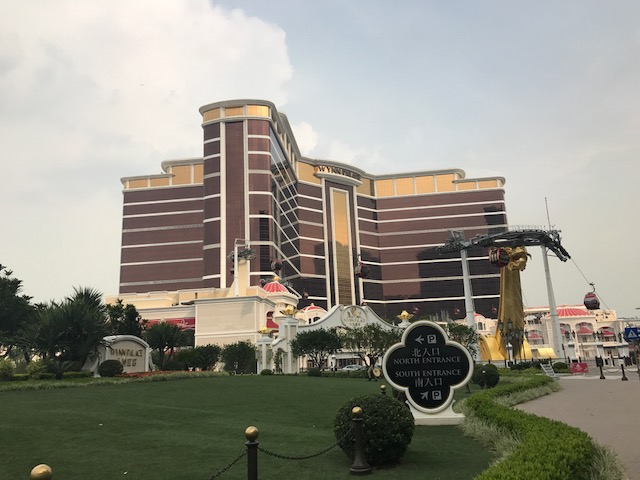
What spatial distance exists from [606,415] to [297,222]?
107 metres

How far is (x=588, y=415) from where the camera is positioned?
1495 centimetres

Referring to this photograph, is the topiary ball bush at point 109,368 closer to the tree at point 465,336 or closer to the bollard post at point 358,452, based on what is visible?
the bollard post at point 358,452

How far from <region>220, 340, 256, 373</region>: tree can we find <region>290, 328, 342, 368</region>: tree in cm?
567

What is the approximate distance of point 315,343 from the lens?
149 ft

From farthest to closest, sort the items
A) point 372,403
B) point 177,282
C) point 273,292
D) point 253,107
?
point 177,282 < point 253,107 < point 273,292 < point 372,403

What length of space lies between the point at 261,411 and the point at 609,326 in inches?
4605

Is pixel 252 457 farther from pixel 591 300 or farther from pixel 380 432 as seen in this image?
pixel 591 300

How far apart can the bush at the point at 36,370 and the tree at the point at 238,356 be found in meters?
23.4

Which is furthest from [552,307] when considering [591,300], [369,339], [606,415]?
[606,415]

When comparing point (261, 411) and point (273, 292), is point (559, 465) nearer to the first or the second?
point (261, 411)

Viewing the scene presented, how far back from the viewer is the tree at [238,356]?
4972 centimetres

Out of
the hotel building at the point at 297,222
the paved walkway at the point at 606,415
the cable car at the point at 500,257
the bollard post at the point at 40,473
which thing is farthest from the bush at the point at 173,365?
the hotel building at the point at 297,222

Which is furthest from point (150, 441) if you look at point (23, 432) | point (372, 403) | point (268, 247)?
point (268, 247)

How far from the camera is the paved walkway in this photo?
9780 mm
